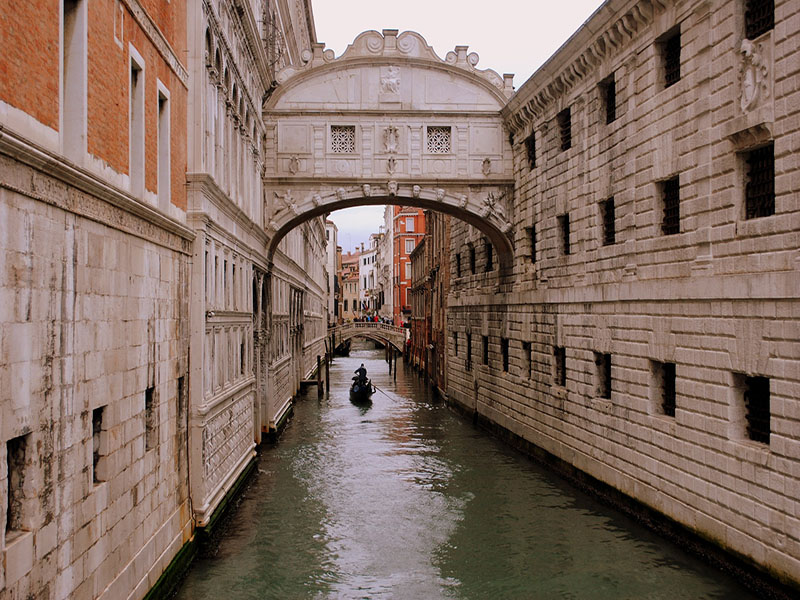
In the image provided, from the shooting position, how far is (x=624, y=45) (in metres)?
13.0

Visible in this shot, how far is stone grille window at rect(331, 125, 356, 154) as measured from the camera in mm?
18609

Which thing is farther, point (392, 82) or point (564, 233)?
point (392, 82)

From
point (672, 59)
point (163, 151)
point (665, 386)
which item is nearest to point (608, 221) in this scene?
point (672, 59)

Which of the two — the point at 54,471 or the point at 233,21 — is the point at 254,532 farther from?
the point at 233,21

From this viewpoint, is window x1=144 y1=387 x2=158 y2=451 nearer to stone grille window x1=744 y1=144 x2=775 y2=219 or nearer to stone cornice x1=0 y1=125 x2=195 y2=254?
stone cornice x1=0 y1=125 x2=195 y2=254

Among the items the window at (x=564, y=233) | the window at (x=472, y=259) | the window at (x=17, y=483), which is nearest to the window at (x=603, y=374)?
the window at (x=564, y=233)

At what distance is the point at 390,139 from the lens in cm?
1855

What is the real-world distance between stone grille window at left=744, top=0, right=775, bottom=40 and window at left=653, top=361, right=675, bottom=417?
4591mm

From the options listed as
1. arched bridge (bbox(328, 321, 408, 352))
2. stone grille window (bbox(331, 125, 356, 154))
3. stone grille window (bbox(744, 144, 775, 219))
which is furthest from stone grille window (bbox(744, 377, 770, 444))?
arched bridge (bbox(328, 321, 408, 352))

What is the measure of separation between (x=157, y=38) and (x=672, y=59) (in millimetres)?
7295

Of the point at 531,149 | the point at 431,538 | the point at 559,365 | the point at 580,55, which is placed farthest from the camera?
the point at 531,149

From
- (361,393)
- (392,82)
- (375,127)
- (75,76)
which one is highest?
(392,82)

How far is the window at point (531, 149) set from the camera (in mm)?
17828

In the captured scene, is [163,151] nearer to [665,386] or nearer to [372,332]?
[665,386]
